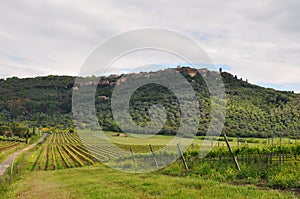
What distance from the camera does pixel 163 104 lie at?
34.5m

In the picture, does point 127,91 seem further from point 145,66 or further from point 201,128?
point 201,128

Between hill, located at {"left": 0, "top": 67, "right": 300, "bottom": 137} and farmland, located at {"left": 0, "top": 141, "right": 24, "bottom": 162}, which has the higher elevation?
hill, located at {"left": 0, "top": 67, "right": 300, "bottom": 137}

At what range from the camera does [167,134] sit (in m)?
Answer: 24.5

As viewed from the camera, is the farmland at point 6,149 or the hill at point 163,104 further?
the farmland at point 6,149

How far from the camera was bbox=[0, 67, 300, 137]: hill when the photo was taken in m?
25.6

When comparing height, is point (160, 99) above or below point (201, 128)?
above

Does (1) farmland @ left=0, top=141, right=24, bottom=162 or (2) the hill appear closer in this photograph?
(2) the hill

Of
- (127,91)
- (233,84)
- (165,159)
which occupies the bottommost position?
(165,159)

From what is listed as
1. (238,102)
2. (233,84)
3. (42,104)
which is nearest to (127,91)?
Answer: (238,102)

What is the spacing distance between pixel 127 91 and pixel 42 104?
12349 centimetres

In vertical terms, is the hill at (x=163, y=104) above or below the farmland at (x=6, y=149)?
above

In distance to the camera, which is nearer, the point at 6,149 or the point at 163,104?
the point at 163,104

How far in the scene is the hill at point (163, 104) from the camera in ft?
83.9

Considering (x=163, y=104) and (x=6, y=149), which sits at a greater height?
(x=163, y=104)
